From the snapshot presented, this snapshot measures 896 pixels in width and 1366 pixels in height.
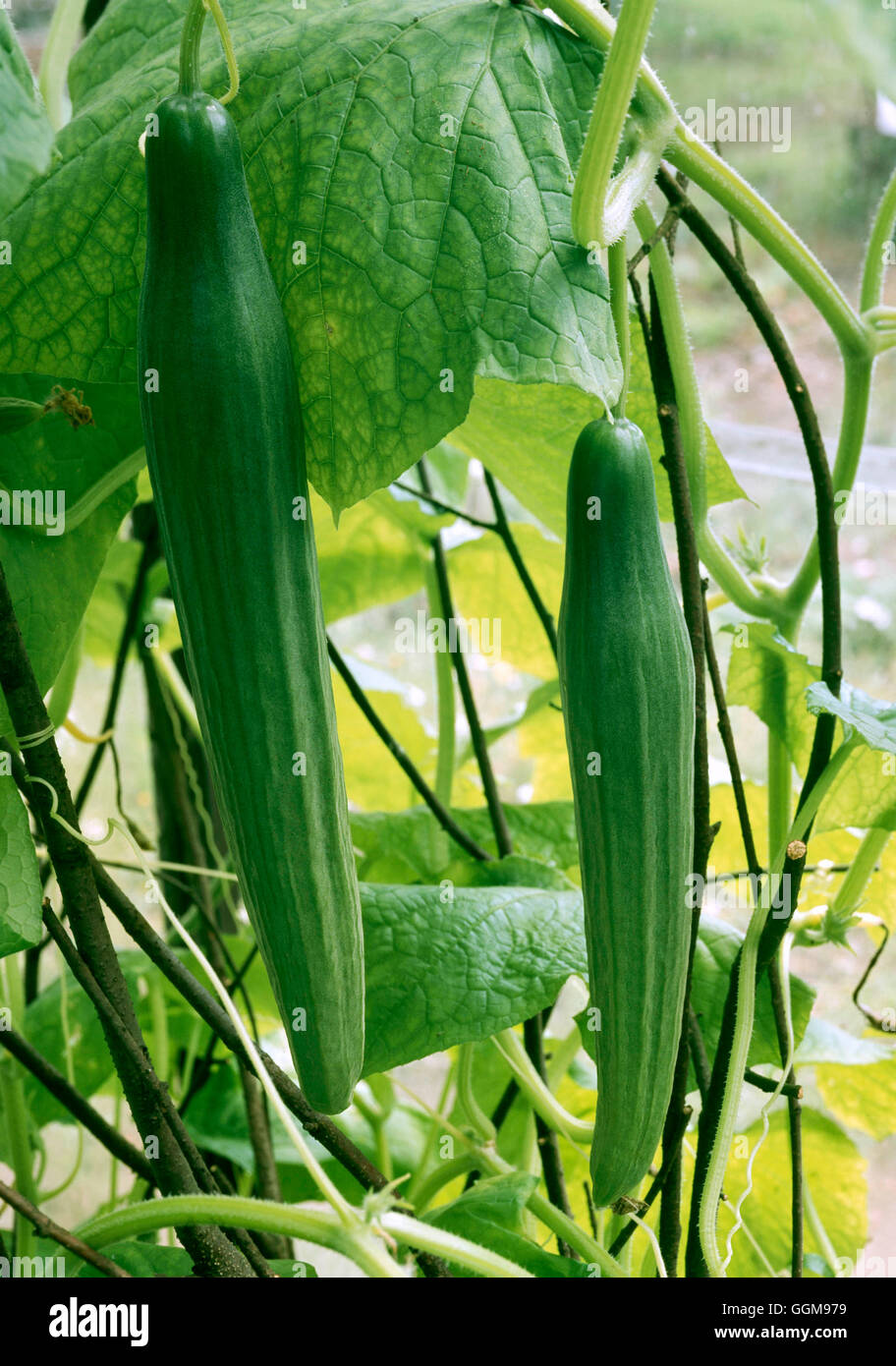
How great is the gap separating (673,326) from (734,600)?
0.41 ft

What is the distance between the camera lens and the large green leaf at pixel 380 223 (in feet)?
1.02

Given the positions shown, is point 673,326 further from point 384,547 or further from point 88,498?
point 384,547

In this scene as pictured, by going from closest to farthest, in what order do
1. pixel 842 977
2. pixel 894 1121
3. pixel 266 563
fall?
pixel 266 563 → pixel 894 1121 → pixel 842 977

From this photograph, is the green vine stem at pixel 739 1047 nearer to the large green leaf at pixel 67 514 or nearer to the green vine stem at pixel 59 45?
the large green leaf at pixel 67 514

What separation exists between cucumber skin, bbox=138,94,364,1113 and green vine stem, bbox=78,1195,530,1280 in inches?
1.2

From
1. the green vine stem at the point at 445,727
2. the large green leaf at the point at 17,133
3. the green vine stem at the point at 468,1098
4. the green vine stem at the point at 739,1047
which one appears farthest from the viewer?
the green vine stem at the point at 445,727

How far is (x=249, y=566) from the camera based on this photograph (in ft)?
0.96

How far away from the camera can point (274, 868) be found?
1.00ft

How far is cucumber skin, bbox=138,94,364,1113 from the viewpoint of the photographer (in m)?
0.28

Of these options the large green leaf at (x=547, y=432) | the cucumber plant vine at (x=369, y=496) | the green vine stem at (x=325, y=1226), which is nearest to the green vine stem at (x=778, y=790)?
the cucumber plant vine at (x=369, y=496)

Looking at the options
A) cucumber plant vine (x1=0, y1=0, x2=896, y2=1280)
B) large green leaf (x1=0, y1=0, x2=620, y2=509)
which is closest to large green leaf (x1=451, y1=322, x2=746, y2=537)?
cucumber plant vine (x1=0, y1=0, x2=896, y2=1280)

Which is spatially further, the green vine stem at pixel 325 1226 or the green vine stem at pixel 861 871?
the green vine stem at pixel 861 871

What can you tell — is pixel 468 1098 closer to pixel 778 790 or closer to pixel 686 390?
pixel 778 790
